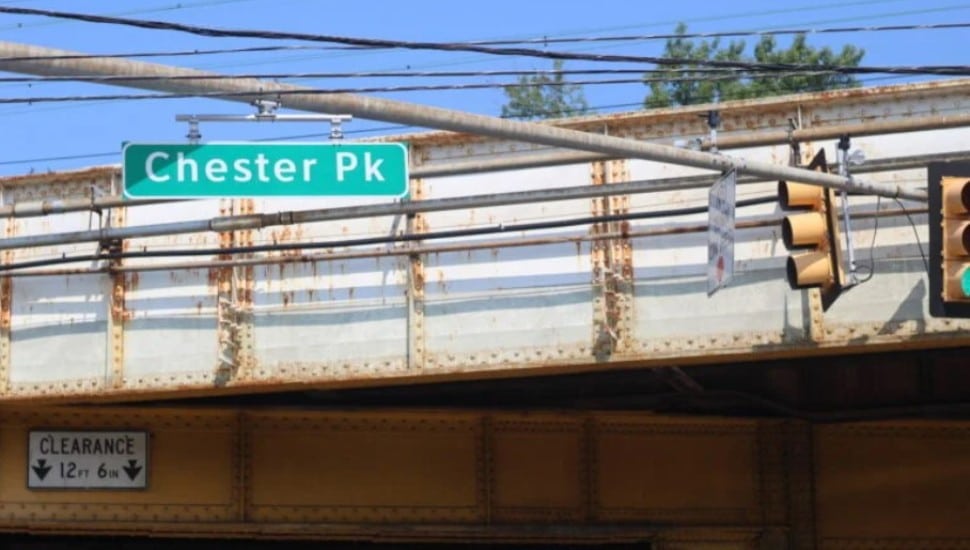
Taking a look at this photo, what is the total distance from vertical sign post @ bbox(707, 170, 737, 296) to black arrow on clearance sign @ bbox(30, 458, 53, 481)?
25.4 ft

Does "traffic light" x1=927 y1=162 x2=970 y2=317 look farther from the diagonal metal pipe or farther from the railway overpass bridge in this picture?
the railway overpass bridge

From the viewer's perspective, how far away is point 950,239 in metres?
12.0

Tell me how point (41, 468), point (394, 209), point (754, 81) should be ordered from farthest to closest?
1. point (754, 81)
2. point (41, 468)
3. point (394, 209)

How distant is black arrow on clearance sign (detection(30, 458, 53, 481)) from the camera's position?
649 inches

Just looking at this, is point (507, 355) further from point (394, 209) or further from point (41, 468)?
point (41, 468)

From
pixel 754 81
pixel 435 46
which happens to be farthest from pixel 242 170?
pixel 754 81

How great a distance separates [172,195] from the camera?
11.7 m

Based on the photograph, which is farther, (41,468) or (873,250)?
(41,468)

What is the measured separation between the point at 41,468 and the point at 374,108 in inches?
326

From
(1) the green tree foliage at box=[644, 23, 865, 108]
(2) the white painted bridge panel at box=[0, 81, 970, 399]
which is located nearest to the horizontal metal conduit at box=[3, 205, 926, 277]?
(2) the white painted bridge panel at box=[0, 81, 970, 399]

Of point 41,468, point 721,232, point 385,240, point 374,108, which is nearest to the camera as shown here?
point 374,108

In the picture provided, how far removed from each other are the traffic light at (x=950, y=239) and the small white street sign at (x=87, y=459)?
836 centimetres

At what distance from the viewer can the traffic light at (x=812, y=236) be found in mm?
12188

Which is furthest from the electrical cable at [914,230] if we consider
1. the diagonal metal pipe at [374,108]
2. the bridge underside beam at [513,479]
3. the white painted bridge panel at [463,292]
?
the bridge underside beam at [513,479]
